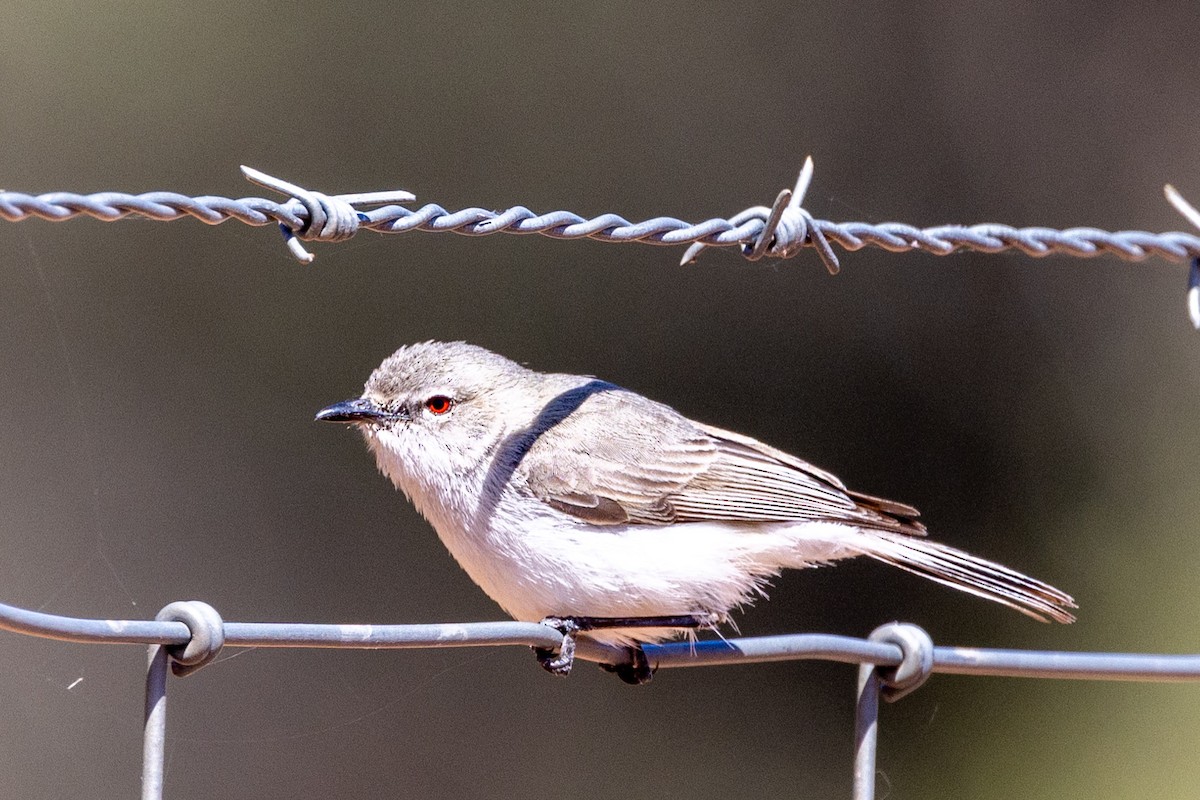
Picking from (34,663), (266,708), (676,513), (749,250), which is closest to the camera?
(749,250)

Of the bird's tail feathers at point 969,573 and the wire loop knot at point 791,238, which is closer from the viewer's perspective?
the wire loop knot at point 791,238

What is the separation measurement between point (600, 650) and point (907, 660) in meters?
0.71

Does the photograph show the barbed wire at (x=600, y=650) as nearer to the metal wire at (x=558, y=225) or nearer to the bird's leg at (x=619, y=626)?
the bird's leg at (x=619, y=626)

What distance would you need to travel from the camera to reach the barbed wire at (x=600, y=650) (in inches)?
76.5

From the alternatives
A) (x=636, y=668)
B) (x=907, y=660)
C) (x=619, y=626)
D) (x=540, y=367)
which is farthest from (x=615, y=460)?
(x=540, y=367)

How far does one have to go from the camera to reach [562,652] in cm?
288

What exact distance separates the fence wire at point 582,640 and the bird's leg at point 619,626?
0.04 meters

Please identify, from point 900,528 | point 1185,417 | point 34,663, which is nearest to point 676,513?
point 900,528

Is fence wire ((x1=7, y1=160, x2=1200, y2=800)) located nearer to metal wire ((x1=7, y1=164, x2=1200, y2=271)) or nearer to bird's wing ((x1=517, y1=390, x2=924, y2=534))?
metal wire ((x1=7, y1=164, x2=1200, y2=271))

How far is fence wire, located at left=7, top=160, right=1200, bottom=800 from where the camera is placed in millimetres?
1987

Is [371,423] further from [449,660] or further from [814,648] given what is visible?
[449,660]

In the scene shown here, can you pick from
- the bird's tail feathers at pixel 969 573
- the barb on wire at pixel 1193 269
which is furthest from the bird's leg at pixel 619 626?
the barb on wire at pixel 1193 269

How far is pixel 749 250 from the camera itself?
290cm

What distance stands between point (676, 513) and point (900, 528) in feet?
1.96
